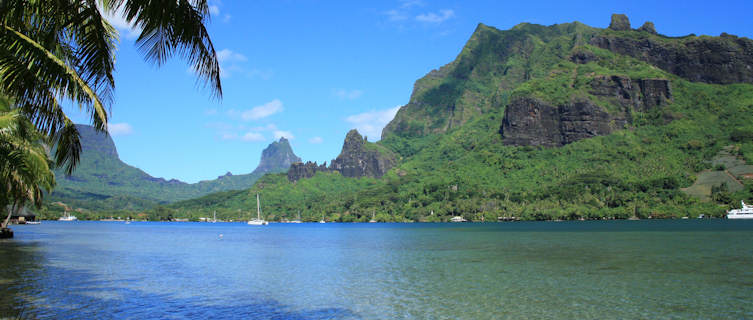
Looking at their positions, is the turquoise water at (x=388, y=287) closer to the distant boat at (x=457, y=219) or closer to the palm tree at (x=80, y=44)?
the palm tree at (x=80, y=44)

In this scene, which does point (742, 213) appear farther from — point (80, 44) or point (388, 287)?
point (80, 44)

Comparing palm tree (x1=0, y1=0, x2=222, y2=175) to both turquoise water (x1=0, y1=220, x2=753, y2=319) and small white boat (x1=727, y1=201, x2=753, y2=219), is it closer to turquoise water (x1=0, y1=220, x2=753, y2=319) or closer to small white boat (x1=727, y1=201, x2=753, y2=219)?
turquoise water (x1=0, y1=220, x2=753, y2=319)

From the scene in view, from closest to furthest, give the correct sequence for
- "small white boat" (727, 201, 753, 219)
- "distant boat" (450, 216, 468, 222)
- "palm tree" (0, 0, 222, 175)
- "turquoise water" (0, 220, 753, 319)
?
"palm tree" (0, 0, 222, 175) < "turquoise water" (0, 220, 753, 319) < "small white boat" (727, 201, 753, 219) < "distant boat" (450, 216, 468, 222)

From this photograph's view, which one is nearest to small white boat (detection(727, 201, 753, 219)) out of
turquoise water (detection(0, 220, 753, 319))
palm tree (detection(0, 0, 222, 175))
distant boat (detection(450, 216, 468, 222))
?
distant boat (detection(450, 216, 468, 222))

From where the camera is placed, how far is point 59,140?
1242 cm

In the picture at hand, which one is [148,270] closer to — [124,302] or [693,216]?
[124,302]

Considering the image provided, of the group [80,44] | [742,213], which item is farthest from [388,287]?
[742,213]

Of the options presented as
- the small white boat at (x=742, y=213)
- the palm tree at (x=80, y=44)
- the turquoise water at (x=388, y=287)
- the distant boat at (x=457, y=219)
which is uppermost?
the palm tree at (x=80, y=44)

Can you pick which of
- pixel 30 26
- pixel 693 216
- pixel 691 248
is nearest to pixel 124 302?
pixel 30 26

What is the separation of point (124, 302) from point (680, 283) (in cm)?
2981

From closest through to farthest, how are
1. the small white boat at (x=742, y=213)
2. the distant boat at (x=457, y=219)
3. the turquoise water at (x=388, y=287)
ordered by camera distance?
the turquoise water at (x=388, y=287)
the small white boat at (x=742, y=213)
the distant boat at (x=457, y=219)

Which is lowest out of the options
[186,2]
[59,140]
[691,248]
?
[691,248]

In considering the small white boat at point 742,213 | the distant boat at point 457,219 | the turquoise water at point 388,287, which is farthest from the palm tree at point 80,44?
the distant boat at point 457,219

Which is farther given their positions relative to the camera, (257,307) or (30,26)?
(257,307)
